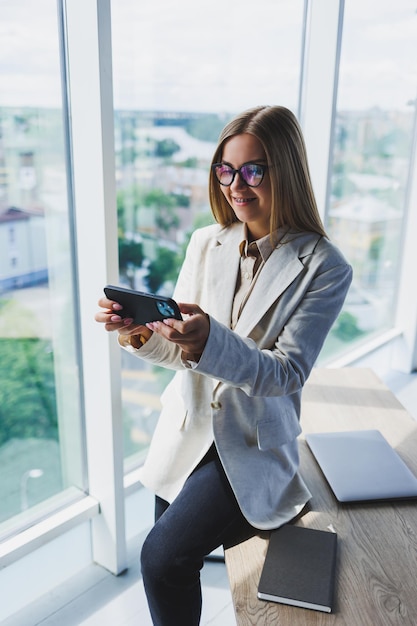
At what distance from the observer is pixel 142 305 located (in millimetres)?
1336

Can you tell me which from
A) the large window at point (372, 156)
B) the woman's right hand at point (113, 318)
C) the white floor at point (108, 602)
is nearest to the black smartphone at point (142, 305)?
the woman's right hand at point (113, 318)

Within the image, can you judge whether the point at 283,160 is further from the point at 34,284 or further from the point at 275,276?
the point at 34,284

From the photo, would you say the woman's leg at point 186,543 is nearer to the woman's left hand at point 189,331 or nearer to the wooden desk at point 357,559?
the wooden desk at point 357,559

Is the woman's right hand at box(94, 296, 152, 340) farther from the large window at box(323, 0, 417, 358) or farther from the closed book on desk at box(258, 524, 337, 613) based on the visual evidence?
the large window at box(323, 0, 417, 358)

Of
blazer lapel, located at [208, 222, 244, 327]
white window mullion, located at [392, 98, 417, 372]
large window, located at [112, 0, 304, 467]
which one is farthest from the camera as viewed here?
white window mullion, located at [392, 98, 417, 372]

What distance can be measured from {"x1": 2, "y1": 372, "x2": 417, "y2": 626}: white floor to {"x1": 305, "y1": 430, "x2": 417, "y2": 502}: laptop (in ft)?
2.10

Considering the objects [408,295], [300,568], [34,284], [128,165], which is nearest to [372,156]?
[408,295]

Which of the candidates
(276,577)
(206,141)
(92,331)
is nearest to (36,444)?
(92,331)

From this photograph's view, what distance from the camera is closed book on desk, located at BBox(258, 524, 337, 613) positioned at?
1.32m

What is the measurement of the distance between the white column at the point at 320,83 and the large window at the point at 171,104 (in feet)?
0.26

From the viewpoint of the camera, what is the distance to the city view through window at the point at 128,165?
178cm

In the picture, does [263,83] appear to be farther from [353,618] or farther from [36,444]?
[353,618]

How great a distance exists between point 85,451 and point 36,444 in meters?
0.20

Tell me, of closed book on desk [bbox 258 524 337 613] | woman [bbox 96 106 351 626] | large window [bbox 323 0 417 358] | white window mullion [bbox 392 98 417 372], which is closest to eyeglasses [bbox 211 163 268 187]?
woman [bbox 96 106 351 626]
